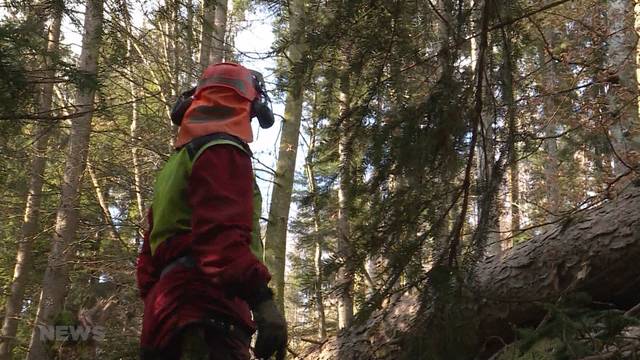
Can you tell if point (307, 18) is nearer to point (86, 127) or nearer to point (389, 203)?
point (389, 203)

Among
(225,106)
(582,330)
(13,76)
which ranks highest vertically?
(13,76)

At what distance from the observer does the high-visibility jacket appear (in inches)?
69.0

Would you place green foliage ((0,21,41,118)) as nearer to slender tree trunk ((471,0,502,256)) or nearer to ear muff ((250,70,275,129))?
ear muff ((250,70,275,129))

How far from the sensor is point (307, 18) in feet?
10.9

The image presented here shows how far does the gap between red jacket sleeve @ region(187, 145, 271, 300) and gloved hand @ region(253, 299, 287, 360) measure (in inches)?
2.3

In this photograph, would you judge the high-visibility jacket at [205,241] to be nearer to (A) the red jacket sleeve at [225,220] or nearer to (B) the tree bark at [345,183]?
(A) the red jacket sleeve at [225,220]

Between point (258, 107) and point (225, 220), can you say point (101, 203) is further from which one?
point (225, 220)

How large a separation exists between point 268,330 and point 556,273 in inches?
98.0

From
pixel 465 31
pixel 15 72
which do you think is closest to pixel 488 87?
pixel 465 31

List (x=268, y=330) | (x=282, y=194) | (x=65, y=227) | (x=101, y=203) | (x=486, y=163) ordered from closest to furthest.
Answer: (x=268, y=330) → (x=486, y=163) → (x=282, y=194) → (x=65, y=227) → (x=101, y=203)

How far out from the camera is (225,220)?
5.81ft

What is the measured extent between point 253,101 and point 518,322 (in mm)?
2587

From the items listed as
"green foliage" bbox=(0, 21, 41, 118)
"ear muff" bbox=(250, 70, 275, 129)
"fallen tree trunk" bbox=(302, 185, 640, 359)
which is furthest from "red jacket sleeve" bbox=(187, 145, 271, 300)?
"green foliage" bbox=(0, 21, 41, 118)

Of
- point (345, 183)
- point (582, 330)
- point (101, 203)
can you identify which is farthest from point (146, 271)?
point (101, 203)
